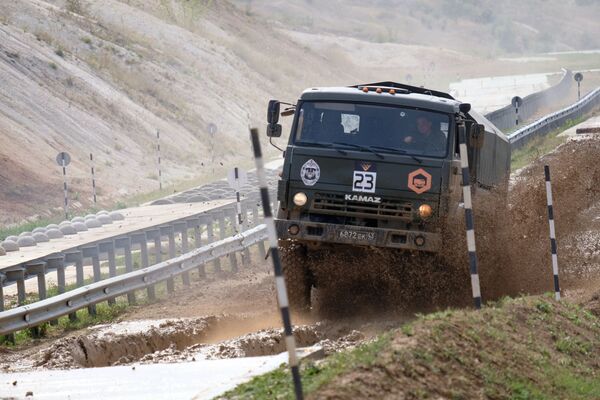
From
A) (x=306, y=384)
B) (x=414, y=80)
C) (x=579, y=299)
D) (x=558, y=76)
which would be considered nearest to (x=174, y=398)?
(x=306, y=384)

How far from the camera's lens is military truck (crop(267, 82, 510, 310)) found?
14930 millimetres

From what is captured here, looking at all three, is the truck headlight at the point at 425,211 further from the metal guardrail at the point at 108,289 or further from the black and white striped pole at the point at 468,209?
the metal guardrail at the point at 108,289

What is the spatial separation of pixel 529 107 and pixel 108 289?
4174 centimetres

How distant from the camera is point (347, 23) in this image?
153375 millimetres

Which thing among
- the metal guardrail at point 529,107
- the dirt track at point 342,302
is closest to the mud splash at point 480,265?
the dirt track at point 342,302

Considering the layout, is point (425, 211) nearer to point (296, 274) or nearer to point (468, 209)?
point (296, 274)

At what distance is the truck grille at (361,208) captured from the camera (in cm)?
1500

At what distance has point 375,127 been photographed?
49.6ft

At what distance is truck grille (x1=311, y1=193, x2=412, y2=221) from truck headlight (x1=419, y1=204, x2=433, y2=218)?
0.13 metres

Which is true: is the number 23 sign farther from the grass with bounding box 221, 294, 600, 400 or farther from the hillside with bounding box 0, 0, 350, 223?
the hillside with bounding box 0, 0, 350, 223

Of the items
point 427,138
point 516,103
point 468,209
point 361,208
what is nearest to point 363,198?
point 361,208

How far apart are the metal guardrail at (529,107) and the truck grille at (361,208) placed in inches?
1145

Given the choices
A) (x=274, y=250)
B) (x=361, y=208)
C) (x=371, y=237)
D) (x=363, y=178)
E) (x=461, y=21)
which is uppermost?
(x=461, y=21)

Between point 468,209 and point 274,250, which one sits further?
point 468,209
